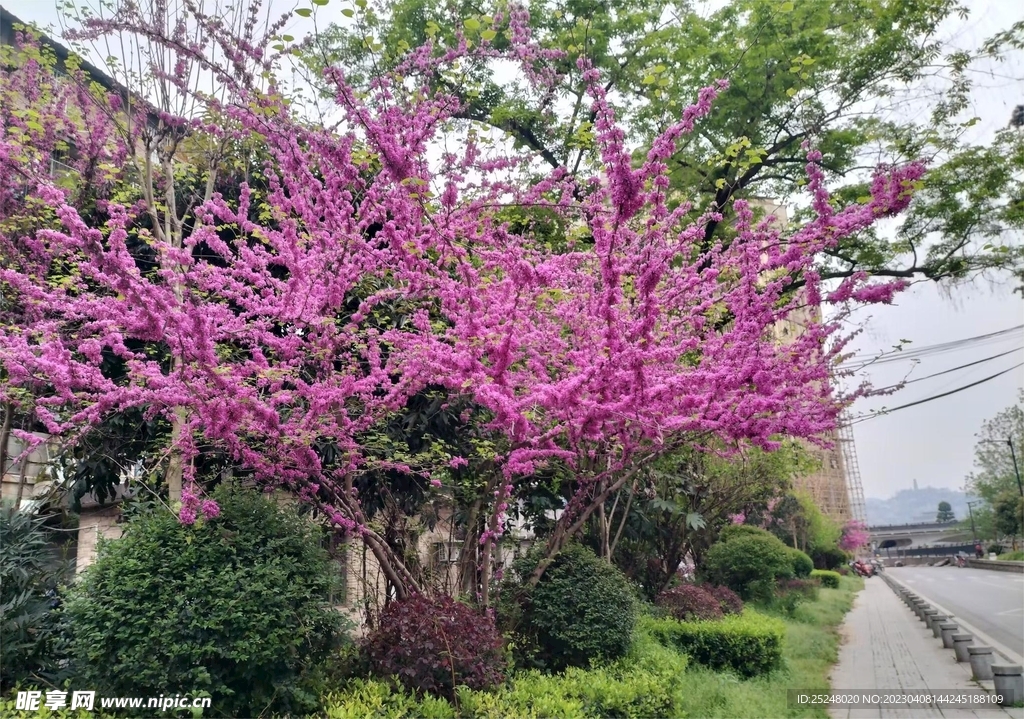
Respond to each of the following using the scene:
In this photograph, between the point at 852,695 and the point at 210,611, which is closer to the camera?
→ the point at 210,611

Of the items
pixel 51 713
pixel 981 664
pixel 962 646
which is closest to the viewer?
pixel 51 713

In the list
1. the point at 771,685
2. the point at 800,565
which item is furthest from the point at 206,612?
the point at 800,565

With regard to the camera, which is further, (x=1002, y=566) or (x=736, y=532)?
(x=1002, y=566)

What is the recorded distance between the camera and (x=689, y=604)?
33.1ft

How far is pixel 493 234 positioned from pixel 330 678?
134 inches

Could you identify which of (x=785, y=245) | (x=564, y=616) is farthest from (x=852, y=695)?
(x=785, y=245)

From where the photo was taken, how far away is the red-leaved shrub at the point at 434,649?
468 cm

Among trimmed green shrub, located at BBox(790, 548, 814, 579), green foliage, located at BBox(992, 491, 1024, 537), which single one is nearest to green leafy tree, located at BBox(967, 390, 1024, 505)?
green foliage, located at BBox(992, 491, 1024, 537)

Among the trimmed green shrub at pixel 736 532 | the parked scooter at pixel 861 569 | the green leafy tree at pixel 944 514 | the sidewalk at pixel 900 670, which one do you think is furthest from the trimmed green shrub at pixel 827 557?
the green leafy tree at pixel 944 514

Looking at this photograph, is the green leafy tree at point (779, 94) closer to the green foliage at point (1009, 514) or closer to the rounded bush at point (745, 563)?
the rounded bush at point (745, 563)

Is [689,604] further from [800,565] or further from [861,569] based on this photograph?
[861,569]

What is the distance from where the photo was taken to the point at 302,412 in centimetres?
507

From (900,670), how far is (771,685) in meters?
2.37

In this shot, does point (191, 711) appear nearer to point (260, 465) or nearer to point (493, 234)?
point (260, 465)
